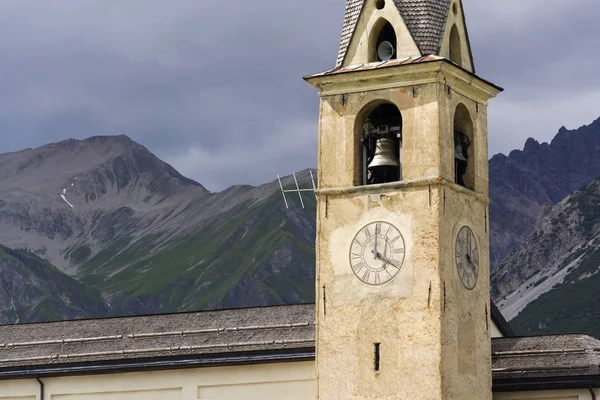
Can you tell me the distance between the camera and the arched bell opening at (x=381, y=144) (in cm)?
3994

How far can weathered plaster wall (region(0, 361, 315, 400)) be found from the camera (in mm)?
43625

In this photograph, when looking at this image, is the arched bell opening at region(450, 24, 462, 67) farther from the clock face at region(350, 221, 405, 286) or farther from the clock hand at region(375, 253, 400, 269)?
the clock hand at region(375, 253, 400, 269)

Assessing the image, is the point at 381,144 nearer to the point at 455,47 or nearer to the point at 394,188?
the point at 394,188

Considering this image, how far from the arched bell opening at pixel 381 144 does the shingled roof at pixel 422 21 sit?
6.03 feet

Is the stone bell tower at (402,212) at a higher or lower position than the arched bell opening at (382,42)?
lower

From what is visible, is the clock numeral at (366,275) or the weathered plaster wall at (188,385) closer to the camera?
the clock numeral at (366,275)

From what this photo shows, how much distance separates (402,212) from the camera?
3903cm

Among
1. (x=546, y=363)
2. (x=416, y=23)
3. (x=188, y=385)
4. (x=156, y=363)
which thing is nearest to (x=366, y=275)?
(x=546, y=363)

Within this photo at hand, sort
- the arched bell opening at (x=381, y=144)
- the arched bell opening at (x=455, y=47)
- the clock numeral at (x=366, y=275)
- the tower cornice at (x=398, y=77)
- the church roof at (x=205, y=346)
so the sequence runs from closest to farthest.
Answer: the tower cornice at (x=398, y=77) → the clock numeral at (x=366, y=275) → the arched bell opening at (x=381, y=144) → the church roof at (x=205, y=346) → the arched bell opening at (x=455, y=47)

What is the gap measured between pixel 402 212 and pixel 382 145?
7.15ft

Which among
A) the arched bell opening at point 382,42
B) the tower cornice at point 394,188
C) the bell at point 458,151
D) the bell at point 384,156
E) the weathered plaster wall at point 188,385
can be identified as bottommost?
the weathered plaster wall at point 188,385

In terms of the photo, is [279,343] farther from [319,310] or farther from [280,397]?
[319,310]

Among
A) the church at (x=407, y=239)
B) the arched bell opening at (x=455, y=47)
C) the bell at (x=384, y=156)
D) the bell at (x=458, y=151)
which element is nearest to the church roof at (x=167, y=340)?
the church at (x=407, y=239)

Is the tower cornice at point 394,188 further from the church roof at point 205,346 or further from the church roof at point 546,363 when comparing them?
the church roof at point 205,346
